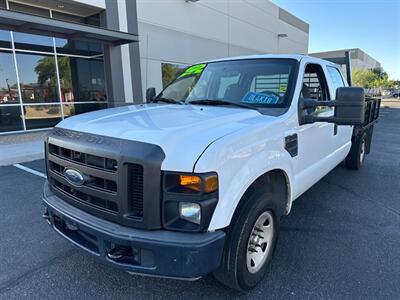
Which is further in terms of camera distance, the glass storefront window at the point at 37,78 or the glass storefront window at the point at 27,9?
the glass storefront window at the point at 37,78

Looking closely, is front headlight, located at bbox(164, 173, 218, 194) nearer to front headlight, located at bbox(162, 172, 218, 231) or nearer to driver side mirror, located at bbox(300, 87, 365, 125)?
front headlight, located at bbox(162, 172, 218, 231)

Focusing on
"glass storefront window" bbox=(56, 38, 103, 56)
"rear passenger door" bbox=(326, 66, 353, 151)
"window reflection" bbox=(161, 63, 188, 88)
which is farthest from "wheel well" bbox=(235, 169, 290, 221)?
"window reflection" bbox=(161, 63, 188, 88)

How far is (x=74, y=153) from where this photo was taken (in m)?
2.39

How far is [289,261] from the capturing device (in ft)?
9.73

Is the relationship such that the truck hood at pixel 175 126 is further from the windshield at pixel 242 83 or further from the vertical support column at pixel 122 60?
the vertical support column at pixel 122 60

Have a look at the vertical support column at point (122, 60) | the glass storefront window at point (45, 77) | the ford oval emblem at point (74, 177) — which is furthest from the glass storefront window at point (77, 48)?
the ford oval emblem at point (74, 177)

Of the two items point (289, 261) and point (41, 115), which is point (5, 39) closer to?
point (41, 115)

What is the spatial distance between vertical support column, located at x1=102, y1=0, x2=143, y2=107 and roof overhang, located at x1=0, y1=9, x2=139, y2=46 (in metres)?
0.69

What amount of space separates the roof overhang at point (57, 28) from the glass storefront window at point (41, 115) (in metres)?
3.00

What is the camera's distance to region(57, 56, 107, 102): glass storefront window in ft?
41.1

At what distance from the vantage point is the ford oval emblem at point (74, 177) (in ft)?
7.57

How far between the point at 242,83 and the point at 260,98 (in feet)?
1.26

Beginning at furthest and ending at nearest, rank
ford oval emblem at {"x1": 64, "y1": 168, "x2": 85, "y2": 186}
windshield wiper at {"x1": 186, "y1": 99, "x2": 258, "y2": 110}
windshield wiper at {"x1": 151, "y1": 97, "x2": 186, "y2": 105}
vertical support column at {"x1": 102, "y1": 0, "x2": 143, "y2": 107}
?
vertical support column at {"x1": 102, "y1": 0, "x2": 143, "y2": 107}, windshield wiper at {"x1": 151, "y1": 97, "x2": 186, "y2": 105}, windshield wiper at {"x1": 186, "y1": 99, "x2": 258, "y2": 110}, ford oval emblem at {"x1": 64, "y1": 168, "x2": 85, "y2": 186}

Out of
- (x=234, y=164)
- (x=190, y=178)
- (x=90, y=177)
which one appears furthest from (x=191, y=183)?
(x=90, y=177)
